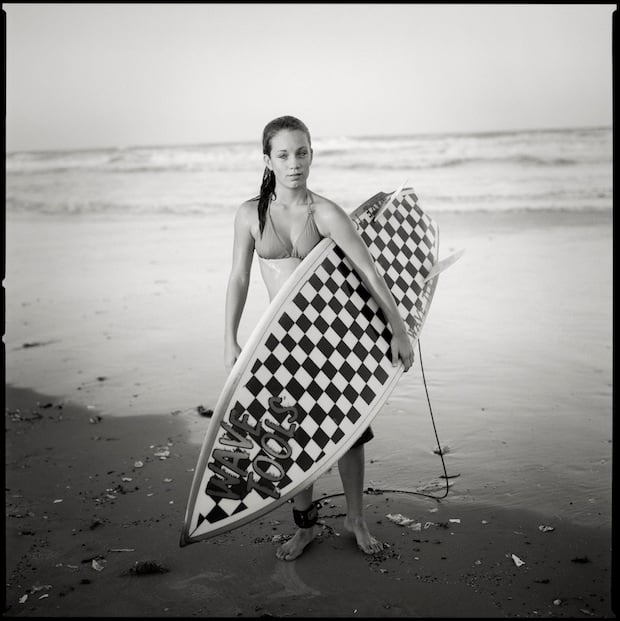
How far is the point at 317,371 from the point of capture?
8.41ft

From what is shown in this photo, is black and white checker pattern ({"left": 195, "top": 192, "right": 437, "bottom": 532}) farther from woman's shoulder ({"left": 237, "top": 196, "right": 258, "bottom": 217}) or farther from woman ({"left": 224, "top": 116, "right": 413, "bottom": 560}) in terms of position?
woman's shoulder ({"left": 237, "top": 196, "right": 258, "bottom": 217})

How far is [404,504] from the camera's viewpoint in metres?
2.89

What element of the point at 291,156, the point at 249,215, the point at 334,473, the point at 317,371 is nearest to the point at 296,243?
the point at 249,215

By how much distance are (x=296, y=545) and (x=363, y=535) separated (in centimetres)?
24

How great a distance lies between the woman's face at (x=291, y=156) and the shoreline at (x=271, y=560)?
1.30 metres

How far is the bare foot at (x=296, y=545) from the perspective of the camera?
8.34ft

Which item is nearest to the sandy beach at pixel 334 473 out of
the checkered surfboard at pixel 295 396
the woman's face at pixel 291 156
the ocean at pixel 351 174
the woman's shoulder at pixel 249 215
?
the checkered surfboard at pixel 295 396

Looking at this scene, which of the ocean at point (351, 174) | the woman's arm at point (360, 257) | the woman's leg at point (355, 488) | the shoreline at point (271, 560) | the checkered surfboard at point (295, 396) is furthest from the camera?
the ocean at point (351, 174)

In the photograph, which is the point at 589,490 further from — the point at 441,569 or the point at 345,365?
the point at 345,365

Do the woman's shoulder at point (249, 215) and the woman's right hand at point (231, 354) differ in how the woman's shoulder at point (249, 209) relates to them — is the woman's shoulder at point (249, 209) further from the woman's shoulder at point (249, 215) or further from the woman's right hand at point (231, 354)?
the woman's right hand at point (231, 354)

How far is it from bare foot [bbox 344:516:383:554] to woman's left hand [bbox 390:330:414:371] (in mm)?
583

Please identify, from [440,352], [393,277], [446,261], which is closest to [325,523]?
[393,277]

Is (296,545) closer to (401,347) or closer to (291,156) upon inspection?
(401,347)

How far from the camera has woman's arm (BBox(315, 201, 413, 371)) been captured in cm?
251
